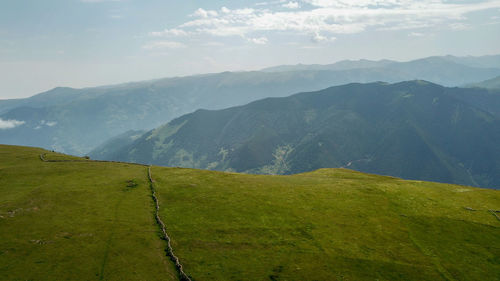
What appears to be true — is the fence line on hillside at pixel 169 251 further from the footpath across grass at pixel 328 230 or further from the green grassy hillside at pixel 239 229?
the footpath across grass at pixel 328 230

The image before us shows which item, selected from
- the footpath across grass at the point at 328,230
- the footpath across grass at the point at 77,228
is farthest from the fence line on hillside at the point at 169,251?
the footpath across grass at the point at 328,230

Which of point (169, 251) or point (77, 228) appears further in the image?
point (77, 228)

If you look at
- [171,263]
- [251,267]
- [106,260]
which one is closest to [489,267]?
[251,267]

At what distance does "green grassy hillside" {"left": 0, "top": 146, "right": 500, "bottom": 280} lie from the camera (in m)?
40.3

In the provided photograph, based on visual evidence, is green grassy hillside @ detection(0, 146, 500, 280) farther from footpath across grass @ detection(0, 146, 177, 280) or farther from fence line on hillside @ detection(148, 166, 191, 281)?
fence line on hillside @ detection(148, 166, 191, 281)

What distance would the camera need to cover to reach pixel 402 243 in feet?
167

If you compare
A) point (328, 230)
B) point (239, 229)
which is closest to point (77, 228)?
point (239, 229)

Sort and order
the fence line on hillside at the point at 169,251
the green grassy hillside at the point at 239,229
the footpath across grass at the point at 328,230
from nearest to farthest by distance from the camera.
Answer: the fence line on hillside at the point at 169,251
the green grassy hillside at the point at 239,229
the footpath across grass at the point at 328,230

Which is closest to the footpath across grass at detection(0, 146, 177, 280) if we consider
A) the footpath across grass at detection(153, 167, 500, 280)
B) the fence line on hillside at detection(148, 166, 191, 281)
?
the fence line on hillside at detection(148, 166, 191, 281)

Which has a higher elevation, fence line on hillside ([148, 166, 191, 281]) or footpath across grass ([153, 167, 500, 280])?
fence line on hillside ([148, 166, 191, 281])

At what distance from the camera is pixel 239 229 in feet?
168

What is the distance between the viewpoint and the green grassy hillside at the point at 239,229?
40.3 meters

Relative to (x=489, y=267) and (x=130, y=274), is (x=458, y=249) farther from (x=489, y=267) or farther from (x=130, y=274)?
(x=130, y=274)

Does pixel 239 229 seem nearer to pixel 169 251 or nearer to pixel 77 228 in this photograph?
pixel 169 251
